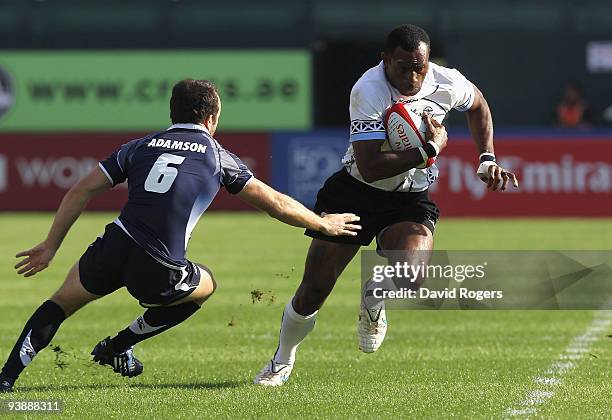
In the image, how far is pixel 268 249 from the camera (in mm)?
18641

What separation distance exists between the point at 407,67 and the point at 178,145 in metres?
1.46

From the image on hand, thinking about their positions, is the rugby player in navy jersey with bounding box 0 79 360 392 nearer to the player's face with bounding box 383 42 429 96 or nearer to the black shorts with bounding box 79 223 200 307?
the black shorts with bounding box 79 223 200 307

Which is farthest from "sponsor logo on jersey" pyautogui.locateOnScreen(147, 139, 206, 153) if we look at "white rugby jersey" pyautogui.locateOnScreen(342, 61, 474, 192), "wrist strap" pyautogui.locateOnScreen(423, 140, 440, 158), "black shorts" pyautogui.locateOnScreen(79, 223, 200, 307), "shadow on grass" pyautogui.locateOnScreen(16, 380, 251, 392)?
"shadow on grass" pyautogui.locateOnScreen(16, 380, 251, 392)

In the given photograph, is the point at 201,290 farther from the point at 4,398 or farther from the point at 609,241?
the point at 609,241

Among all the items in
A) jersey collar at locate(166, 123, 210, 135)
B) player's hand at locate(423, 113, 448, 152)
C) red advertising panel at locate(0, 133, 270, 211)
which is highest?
jersey collar at locate(166, 123, 210, 135)

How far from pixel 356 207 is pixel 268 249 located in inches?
393

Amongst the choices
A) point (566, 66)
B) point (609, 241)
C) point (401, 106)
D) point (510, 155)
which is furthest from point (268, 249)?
point (566, 66)

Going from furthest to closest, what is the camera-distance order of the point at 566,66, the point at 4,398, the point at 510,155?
the point at 566,66
the point at 510,155
the point at 4,398

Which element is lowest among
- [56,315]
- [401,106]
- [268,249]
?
[268,249]

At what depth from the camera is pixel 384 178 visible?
8.39 m

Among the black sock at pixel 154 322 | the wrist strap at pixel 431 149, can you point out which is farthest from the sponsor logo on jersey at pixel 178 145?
the wrist strap at pixel 431 149

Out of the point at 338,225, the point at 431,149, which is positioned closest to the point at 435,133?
the point at 431,149

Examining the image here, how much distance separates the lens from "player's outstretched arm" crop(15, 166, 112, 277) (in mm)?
7680

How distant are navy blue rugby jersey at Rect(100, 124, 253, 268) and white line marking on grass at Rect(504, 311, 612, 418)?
6.39 feet
